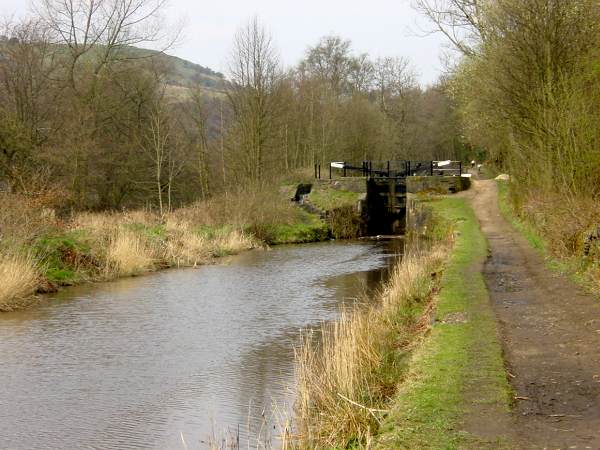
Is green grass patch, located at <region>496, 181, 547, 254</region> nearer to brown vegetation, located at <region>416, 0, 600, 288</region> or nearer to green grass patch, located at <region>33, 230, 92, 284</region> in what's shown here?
brown vegetation, located at <region>416, 0, 600, 288</region>

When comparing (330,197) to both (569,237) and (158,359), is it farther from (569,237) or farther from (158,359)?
(158,359)

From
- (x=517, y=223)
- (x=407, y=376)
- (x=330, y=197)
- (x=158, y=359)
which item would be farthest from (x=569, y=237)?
(x=330, y=197)

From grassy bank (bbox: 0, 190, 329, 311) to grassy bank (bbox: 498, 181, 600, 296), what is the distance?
11115 millimetres

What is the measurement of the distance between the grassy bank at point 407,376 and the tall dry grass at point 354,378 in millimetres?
12

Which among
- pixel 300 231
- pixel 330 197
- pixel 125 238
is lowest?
pixel 300 231

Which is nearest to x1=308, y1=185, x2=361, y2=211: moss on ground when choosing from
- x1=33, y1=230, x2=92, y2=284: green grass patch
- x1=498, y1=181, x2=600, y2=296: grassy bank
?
x1=33, y1=230, x2=92, y2=284: green grass patch

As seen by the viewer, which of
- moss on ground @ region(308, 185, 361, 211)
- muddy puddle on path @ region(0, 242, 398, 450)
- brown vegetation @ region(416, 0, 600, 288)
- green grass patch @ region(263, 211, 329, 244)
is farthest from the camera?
moss on ground @ region(308, 185, 361, 211)

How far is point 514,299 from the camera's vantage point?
1140 cm

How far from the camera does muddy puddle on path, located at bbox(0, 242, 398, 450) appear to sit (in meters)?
8.15

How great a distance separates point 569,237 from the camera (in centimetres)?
1406

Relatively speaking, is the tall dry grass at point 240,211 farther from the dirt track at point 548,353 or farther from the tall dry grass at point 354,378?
the tall dry grass at point 354,378

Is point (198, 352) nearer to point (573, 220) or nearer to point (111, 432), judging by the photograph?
point (111, 432)

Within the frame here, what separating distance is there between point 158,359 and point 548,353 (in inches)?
236

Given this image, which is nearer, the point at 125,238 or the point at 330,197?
the point at 125,238
